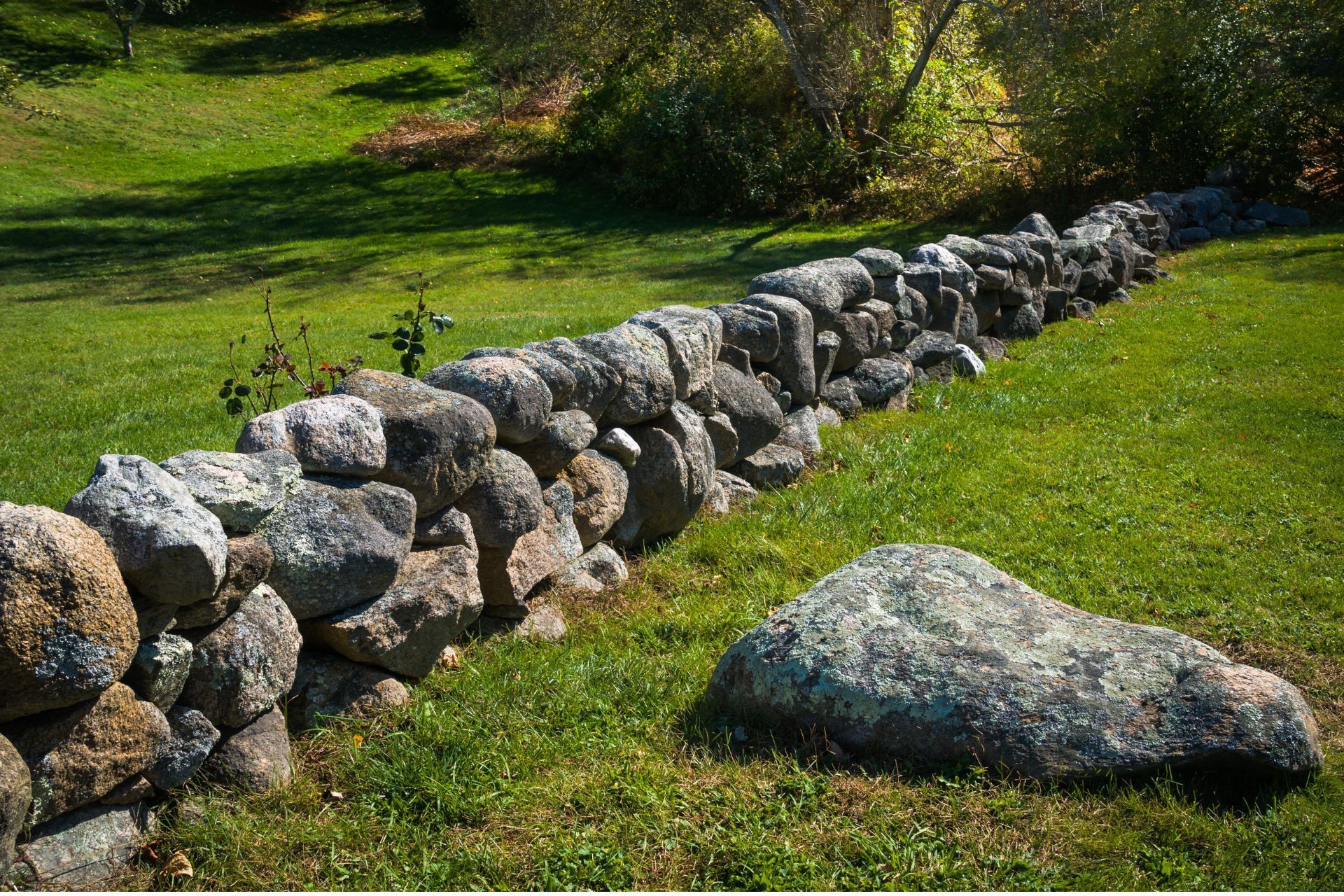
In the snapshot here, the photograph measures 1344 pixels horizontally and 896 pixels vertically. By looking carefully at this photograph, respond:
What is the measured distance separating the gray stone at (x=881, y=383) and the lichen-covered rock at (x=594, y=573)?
3.58 m

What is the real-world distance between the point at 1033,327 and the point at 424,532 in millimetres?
8351

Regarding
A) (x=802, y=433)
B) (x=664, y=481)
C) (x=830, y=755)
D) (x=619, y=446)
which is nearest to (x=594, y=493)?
(x=619, y=446)

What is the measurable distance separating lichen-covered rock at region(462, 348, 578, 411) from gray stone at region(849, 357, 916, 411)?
3.86m

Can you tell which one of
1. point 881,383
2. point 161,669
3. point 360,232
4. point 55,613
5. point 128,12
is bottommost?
point 881,383

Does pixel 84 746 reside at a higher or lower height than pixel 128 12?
lower

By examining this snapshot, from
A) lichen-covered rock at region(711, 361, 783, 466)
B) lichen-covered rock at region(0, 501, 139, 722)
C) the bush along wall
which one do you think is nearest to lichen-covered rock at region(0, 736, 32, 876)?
the bush along wall

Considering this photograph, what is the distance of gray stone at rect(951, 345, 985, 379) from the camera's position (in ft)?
29.7

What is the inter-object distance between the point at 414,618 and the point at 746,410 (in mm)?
3090

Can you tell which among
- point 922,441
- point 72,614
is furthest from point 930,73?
point 72,614

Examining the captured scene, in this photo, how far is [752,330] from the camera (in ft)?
21.4

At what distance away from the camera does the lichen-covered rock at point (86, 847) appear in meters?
2.56

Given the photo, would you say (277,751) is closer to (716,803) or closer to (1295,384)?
(716,803)

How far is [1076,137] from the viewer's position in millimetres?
17562

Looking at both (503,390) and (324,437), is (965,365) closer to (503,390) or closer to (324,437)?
(503,390)
